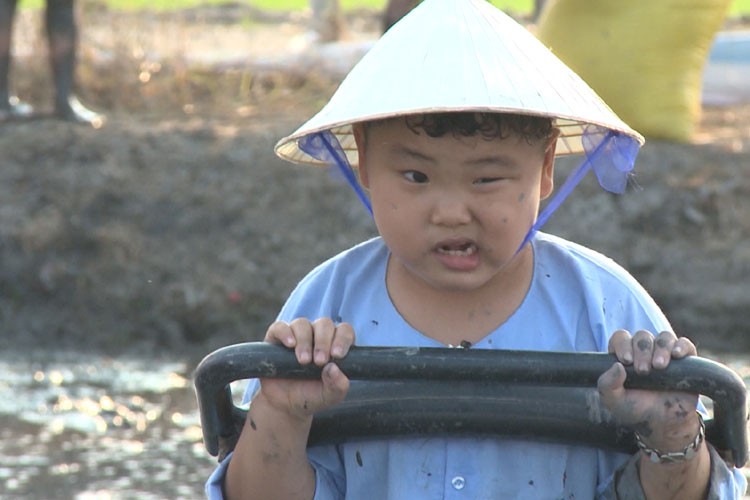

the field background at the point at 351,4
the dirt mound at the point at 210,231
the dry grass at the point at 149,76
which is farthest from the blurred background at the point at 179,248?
the field background at the point at 351,4

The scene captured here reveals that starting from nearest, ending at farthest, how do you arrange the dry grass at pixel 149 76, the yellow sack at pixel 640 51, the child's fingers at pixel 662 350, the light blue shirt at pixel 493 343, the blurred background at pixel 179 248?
the child's fingers at pixel 662 350
the light blue shirt at pixel 493 343
the blurred background at pixel 179 248
the yellow sack at pixel 640 51
the dry grass at pixel 149 76

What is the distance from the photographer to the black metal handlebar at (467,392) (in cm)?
211

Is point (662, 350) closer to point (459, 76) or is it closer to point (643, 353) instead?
point (643, 353)

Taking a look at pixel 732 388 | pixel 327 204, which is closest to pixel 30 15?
pixel 327 204

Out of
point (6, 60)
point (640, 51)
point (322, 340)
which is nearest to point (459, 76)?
point (322, 340)

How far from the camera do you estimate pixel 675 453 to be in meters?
2.18

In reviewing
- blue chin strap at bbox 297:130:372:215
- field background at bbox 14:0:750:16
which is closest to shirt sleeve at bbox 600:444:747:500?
blue chin strap at bbox 297:130:372:215

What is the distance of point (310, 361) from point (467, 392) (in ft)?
0.74

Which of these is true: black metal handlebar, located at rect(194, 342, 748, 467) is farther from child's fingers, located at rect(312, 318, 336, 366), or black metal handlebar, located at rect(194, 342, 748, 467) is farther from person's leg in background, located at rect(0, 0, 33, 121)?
person's leg in background, located at rect(0, 0, 33, 121)

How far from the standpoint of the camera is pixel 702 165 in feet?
22.5

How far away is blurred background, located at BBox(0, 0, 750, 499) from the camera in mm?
5242

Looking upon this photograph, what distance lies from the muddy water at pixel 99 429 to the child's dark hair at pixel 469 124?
2.52 m

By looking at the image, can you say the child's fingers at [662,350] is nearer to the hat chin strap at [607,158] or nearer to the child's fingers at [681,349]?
the child's fingers at [681,349]

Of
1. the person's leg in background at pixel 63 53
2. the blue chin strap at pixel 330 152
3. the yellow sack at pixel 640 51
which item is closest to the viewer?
the blue chin strap at pixel 330 152
